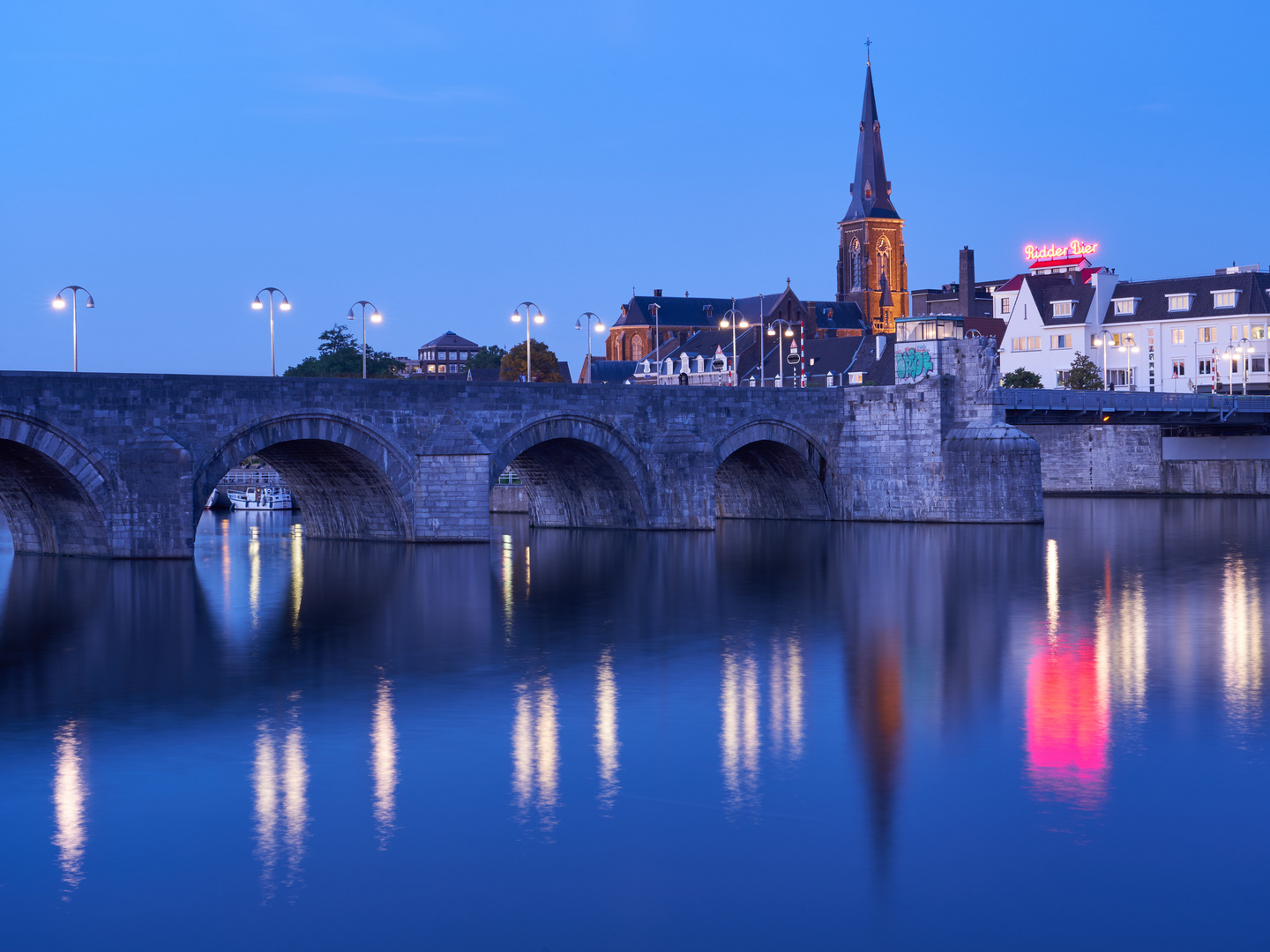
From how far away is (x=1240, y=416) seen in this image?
70.7m

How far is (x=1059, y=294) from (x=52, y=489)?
73820mm

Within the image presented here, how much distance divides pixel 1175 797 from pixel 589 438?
A: 111 feet

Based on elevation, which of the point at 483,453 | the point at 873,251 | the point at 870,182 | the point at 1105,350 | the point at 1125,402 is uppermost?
the point at 870,182

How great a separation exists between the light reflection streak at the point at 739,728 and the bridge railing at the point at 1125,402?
32.3 meters

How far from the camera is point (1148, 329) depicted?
295ft


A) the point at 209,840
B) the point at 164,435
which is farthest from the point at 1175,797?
the point at 164,435

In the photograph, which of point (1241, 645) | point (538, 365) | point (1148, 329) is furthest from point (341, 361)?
point (1241, 645)

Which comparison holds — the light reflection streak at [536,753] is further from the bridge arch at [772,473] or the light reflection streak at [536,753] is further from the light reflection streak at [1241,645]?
the bridge arch at [772,473]

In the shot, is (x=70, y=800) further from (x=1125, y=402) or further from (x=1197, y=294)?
(x=1197, y=294)

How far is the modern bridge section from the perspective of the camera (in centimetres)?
3525

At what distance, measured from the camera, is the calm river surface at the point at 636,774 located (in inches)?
383

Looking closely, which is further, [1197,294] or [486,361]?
[486,361]

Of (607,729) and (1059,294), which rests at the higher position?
(1059,294)

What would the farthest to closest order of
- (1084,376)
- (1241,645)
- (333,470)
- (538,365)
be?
(538,365) → (1084,376) → (333,470) → (1241,645)
